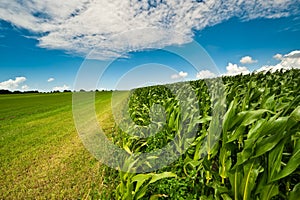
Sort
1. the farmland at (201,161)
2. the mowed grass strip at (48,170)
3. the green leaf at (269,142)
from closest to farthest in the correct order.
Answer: the green leaf at (269,142)
the farmland at (201,161)
the mowed grass strip at (48,170)

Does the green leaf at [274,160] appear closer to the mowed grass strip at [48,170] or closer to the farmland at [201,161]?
the farmland at [201,161]

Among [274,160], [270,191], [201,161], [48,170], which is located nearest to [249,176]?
[270,191]

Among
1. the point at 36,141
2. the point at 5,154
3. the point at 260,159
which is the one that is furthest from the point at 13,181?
the point at 260,159

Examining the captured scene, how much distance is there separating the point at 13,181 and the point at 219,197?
11.8 ft

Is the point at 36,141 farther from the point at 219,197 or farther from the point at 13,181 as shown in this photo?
the point at 219,197

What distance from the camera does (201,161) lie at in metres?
2.54

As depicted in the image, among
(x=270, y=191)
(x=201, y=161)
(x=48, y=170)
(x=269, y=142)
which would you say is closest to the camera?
(x=269, y=142)

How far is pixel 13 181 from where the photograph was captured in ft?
13.9

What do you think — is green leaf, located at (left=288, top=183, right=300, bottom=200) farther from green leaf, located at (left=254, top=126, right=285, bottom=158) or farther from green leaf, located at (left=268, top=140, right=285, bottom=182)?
green leaf, located at (left=254, top=126, right=285, bottom=158)

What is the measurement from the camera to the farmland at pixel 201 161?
6.23ft

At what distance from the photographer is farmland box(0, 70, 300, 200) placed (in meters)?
1.90

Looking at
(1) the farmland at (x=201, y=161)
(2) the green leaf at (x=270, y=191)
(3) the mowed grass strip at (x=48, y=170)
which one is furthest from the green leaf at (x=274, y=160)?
(3) the mowed grass strip at (x=48, y=170)

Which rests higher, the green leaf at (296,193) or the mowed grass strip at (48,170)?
the green leaf at (296,193)

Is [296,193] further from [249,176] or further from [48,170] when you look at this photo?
[48,170]
